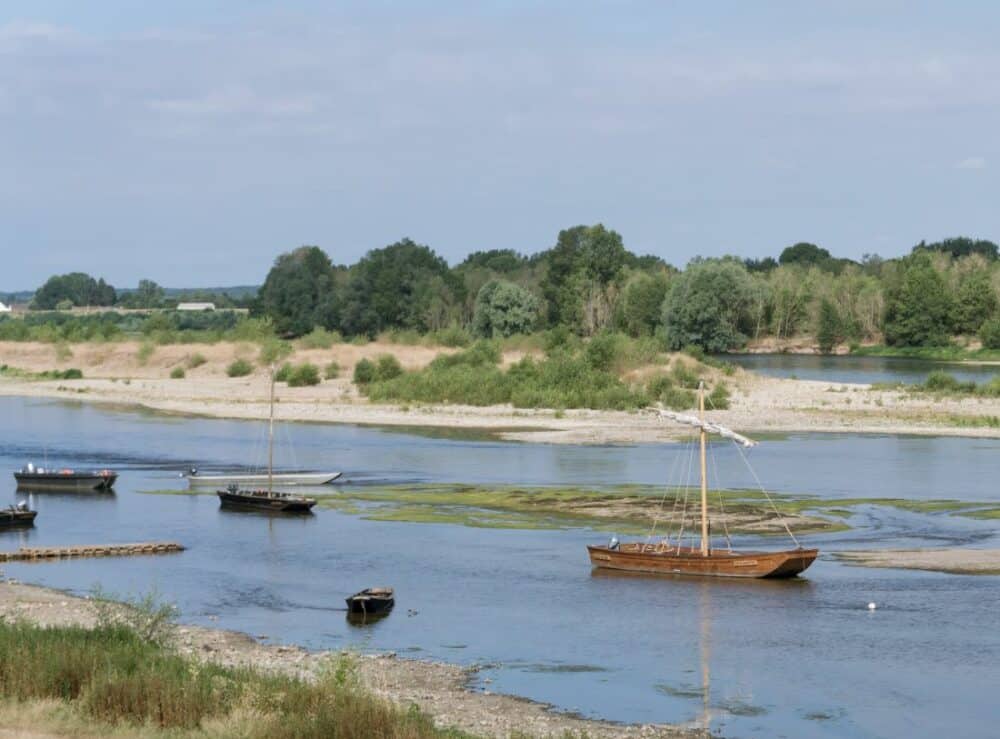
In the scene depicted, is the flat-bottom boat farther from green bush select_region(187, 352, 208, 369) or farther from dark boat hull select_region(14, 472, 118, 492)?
Answer: green bush select_region(187, 352, 208, 369)

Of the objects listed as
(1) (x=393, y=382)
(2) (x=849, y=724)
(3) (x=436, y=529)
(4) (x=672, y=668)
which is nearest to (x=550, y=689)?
(4) (x=672, y=668)

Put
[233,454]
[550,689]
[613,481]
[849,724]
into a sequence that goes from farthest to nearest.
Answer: [233,454] < [613,481] < [550,689] < [849,724]

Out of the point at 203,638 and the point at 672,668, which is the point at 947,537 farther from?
the point at 203,638

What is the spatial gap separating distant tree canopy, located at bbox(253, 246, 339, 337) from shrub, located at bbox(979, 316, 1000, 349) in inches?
2535

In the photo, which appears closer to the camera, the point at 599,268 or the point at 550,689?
the point at 550,689

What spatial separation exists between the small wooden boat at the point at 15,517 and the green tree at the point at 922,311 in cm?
11788

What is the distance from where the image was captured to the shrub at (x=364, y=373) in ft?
340

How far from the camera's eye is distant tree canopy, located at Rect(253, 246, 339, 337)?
165750 mm

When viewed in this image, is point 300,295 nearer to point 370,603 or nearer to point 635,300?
point 635,300

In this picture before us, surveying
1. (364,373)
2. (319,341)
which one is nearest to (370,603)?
(364,373)

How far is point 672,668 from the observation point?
101 ft

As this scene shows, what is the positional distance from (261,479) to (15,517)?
11.9 m

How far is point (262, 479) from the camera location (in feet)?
193

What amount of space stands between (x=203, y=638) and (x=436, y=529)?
16907 millimetres
